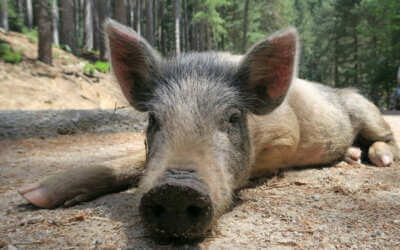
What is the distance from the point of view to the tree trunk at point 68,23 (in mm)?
17125

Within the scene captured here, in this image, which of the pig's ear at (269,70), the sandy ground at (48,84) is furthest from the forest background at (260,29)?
the pig's ear at (269,70)

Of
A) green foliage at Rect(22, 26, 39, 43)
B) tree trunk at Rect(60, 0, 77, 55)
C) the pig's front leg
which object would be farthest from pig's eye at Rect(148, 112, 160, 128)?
tree trunk at Rect(60, 0, 77, 55)

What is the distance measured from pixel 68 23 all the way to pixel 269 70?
58.6 ft

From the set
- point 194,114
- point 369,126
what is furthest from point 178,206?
point 369,126

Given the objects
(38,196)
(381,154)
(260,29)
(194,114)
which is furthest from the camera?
(260,29)

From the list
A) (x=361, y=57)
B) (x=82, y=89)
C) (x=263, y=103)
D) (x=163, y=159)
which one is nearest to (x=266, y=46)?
(x=263, y=103)

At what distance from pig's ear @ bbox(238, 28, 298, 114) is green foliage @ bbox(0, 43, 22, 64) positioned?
1269 cm

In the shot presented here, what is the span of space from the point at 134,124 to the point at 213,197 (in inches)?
229

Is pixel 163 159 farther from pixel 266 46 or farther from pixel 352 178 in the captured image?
pixel 352 178

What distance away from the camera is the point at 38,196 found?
281 centimetres

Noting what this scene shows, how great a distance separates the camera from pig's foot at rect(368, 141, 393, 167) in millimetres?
4719

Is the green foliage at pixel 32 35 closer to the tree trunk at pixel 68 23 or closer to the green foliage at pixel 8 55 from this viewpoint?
the tree trunk at pixel 68 23

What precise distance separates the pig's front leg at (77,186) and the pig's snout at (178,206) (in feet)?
4.24

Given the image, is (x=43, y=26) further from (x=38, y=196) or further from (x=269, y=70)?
(x=269, y=70)
